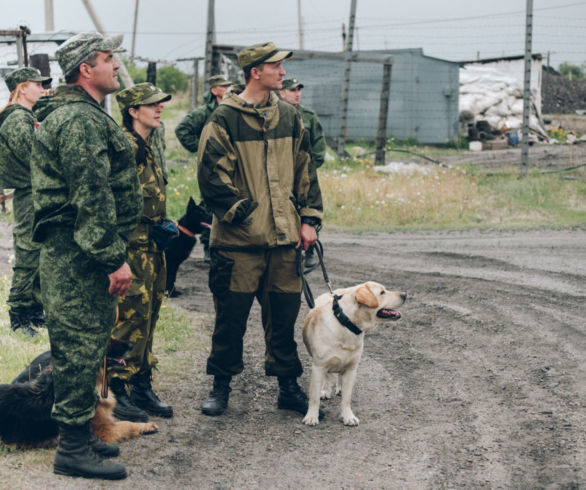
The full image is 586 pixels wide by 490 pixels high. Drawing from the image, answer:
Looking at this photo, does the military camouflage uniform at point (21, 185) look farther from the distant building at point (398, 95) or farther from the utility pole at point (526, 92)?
the distant building at point (398, 95)

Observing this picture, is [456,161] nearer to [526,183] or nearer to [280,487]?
[526,183]

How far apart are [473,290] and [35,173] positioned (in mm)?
5522

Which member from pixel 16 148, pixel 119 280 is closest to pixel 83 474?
pixel 119 280

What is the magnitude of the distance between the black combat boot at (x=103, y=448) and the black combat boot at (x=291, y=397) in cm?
127

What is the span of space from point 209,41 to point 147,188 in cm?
1098

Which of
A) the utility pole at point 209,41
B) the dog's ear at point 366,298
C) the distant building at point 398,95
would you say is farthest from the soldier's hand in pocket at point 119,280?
the distant building at point 398,95

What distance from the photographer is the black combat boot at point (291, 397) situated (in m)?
4.81

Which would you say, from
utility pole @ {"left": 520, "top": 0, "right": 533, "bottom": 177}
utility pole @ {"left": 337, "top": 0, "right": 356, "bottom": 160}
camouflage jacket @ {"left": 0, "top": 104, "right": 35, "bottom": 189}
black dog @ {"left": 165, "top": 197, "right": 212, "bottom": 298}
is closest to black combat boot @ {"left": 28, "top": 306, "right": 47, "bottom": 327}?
camouflage jacket @ {"left": 0, "top": 104, "right": 35, "bottom": 189}

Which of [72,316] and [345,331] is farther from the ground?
[72,316]

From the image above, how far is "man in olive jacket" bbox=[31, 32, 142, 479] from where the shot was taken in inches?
133

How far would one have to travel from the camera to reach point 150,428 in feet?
14.1

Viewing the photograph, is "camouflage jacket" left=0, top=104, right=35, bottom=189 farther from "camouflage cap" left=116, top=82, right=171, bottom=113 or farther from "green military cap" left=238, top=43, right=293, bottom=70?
"green military cap" left=238, top=43, right=293, bottom=70

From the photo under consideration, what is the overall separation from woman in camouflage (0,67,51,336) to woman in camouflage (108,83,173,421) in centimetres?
156

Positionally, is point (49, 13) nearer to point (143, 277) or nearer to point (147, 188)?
point (147, 188)
